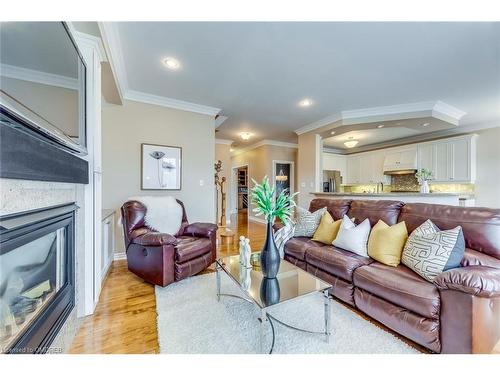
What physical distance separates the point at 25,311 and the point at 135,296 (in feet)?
3.62

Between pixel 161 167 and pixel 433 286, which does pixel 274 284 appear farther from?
pixel 161 167

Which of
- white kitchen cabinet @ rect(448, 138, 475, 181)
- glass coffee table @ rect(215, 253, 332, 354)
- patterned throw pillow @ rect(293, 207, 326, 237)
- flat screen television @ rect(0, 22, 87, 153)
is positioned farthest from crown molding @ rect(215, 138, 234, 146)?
white kitchen cabinet @ rect(448, 138, 475, 181)

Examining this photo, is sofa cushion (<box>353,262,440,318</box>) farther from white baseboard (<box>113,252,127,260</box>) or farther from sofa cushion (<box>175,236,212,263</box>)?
white baseboard (<box>113,252,127,260</box>)

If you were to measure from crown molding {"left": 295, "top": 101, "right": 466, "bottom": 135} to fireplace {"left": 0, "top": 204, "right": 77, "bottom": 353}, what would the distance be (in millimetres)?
4195

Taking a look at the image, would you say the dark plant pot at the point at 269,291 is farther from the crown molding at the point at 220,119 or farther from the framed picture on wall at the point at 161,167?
the crown molding at the point at 220,119

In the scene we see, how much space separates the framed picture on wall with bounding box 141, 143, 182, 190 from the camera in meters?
3.40

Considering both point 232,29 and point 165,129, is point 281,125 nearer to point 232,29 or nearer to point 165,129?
point 165,129

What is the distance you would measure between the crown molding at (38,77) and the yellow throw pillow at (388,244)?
2.56 metres

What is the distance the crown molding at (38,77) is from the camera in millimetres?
862

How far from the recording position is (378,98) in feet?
11.2

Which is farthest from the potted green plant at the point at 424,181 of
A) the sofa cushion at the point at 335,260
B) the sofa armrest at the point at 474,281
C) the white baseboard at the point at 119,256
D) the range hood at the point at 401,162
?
the white baseboard at the point at 119,256

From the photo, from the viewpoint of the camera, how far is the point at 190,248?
2404 millimetres

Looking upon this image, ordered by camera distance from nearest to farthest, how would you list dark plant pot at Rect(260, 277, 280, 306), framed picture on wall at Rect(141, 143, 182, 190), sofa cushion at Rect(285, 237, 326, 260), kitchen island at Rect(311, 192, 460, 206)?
dark plant pot at Rect(260, 277, 280, 306) → sofa cushion at Rect(285, 237, 326, 260) → kitchen island at Rect(311, 192, 460, 206) → framed picture on wall at Rect(141, 143, 182, 190)

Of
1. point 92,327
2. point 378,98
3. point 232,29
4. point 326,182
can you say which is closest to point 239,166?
point 326,182
